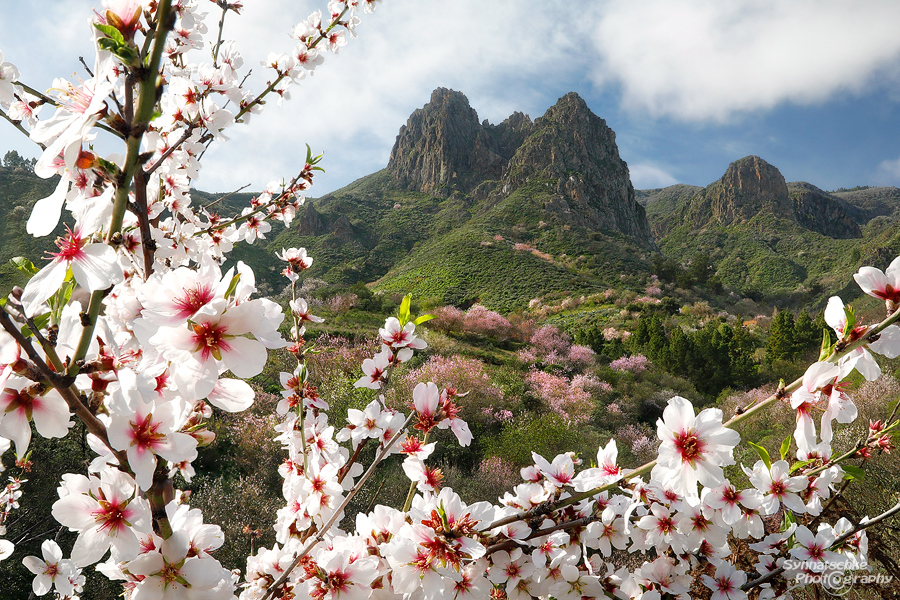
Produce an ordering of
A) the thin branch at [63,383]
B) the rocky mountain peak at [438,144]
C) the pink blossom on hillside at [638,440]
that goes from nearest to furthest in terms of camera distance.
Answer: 1. the thin branch at [63,383]
2. the pink blossom on hillside at [638,440]
3. the rocky mountain peak at [438,144]

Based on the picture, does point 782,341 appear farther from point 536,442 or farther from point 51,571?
point 51,571

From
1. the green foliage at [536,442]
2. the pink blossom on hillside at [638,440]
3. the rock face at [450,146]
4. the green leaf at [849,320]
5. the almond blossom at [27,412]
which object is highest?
the rock face at [450,146]

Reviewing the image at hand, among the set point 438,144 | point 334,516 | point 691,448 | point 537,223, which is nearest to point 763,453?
point 691,448

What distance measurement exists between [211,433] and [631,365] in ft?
45.1

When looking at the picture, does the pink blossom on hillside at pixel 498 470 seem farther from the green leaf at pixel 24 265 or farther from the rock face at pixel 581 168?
the rock face at pixel 581 168

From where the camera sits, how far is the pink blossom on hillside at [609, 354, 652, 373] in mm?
12820

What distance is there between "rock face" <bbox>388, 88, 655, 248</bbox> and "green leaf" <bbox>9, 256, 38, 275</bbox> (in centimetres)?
4159

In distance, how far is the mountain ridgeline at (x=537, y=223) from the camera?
3052 centimetres

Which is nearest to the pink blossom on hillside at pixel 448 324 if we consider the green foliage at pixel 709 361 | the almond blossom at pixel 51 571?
the green foliage at pixel 709 361

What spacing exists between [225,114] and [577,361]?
12870mm

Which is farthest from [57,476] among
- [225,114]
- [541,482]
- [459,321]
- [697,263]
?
[697,263]

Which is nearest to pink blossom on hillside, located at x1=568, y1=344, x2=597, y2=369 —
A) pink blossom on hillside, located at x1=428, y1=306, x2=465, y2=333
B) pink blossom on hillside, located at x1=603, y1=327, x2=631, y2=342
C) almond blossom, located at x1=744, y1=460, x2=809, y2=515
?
pink blossom on hillside, located at x1=603, y1=327, x2=631, y2=342

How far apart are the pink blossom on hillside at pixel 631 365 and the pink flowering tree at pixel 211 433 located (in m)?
11.7

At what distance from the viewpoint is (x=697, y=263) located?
108ft
